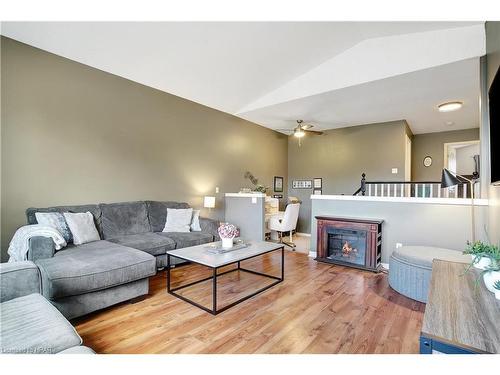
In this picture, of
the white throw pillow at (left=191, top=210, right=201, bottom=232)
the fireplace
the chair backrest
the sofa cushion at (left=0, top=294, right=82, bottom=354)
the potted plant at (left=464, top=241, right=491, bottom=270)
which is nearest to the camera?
the sofa cushion at (left=0, top=294, right=82, bottom=354)

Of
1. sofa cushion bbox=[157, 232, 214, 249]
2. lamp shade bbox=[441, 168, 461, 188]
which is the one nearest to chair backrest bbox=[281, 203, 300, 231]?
sofa cushion bbox=[157, 232, 214, 249]

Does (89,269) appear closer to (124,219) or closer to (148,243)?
(148,243)

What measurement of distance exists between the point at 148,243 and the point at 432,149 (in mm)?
6890

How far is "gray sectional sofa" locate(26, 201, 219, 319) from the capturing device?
1.97m

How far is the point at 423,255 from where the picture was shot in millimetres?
2605

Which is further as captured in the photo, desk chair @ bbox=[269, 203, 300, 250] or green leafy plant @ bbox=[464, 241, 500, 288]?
desk chair @ bbox=[269, 203, 300, 250]

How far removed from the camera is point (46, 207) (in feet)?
9.98

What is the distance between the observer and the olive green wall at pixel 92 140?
112 inches

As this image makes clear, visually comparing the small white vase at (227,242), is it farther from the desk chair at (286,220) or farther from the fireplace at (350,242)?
the desk chair at (286,220)

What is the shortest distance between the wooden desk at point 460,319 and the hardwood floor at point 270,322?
0.71m

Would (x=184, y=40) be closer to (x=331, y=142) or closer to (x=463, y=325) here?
(x=463, y=325)

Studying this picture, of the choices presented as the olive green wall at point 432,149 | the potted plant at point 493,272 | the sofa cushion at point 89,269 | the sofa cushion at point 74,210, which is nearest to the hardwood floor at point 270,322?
the sofa cushion at point 89,269

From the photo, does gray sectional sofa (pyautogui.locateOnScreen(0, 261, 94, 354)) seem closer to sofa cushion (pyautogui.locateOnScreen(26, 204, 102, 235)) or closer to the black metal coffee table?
the black metal coffee table

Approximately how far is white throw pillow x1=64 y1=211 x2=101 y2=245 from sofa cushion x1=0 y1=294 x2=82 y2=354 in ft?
4.76
